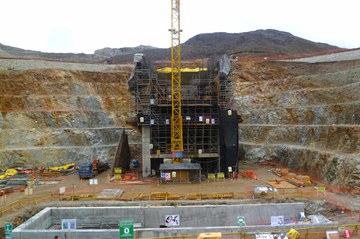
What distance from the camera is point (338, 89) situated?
46.8 meters

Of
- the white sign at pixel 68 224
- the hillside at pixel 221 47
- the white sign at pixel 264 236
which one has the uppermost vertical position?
the hillside at pixel 221 47

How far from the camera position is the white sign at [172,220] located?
25.2 meters

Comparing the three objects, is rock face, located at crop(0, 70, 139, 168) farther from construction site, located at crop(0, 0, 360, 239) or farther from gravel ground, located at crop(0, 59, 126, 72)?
gravel ground, located at crop(0, 59, 126, 72)

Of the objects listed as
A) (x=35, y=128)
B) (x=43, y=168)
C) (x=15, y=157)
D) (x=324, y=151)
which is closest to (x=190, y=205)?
(x=324, y=151)

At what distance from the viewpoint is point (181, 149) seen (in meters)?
38.8

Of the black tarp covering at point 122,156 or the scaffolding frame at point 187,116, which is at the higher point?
the scaffolding frame at point 187,116

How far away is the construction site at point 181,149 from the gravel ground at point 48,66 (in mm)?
237

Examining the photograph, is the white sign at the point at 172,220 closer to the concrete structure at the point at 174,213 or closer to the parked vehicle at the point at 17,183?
the concrete structure at the point at 174,213

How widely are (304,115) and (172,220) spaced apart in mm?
29911

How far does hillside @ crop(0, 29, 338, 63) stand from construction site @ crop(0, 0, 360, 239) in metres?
28.0

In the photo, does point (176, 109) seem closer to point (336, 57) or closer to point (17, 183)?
point (17, 183)

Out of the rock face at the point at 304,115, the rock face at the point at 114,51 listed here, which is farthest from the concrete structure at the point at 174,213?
the rock face at the point at 114,51

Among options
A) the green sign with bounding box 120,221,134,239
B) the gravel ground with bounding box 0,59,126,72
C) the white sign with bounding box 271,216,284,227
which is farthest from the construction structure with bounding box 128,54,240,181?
the gravel ground with bounding box 0,59,126,72

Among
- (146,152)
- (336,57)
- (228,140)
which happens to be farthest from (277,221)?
(336,57)
